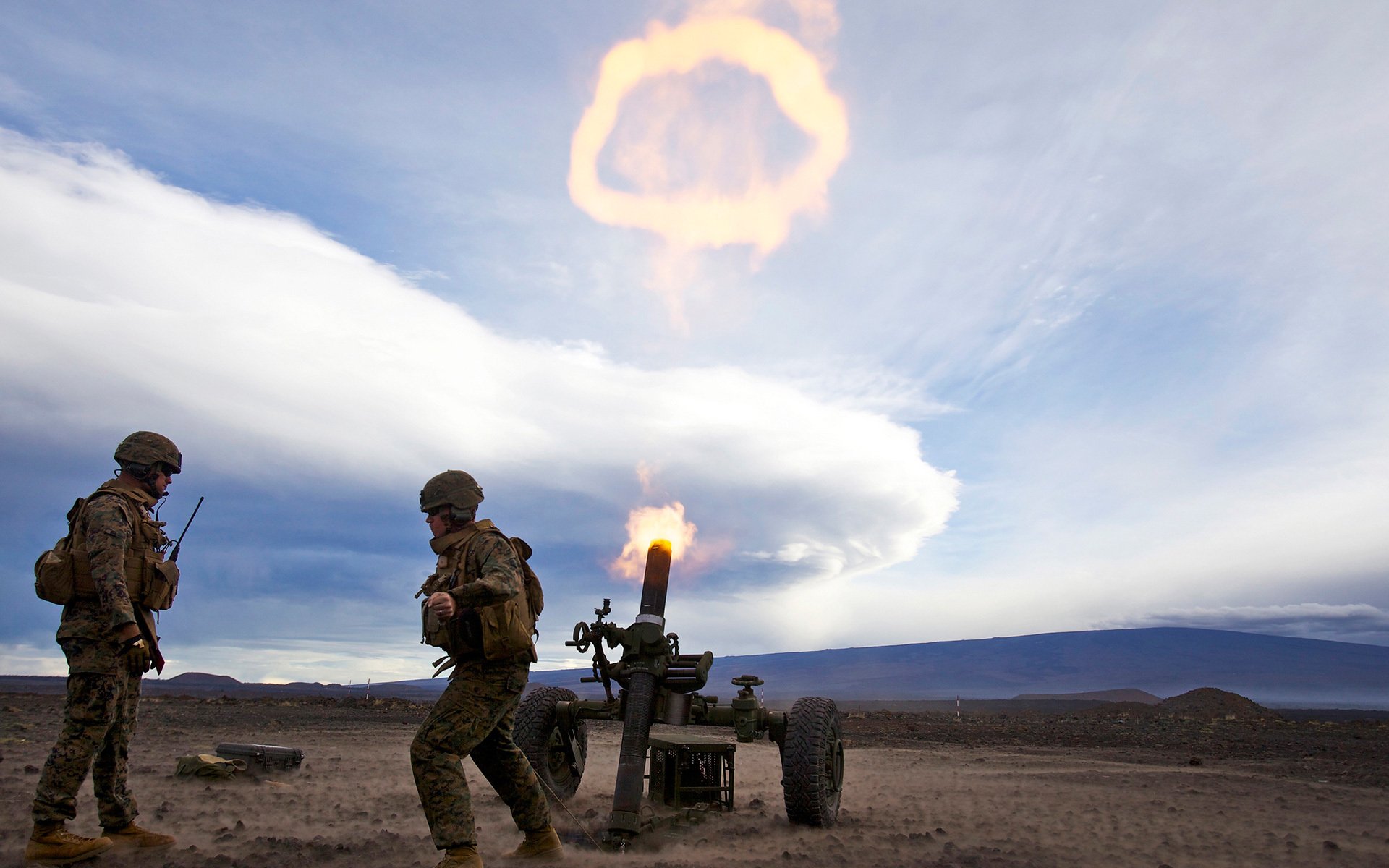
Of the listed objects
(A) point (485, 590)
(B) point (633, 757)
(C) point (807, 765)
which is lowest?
(C) point (807, 765)

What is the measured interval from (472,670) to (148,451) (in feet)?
10.0

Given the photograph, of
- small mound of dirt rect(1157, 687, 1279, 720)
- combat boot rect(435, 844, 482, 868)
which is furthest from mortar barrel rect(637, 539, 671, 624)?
small mound of dirt rect(1157, 687, 1279, 720)

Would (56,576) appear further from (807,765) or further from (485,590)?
(807,765)

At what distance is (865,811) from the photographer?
32.4 ft

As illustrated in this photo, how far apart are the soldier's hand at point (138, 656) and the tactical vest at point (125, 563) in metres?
0.37

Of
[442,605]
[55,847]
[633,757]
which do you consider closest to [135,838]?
[55,847]

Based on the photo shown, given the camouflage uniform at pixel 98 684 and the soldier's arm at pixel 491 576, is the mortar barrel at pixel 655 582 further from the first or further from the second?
the camouflage uniform at pixel 98 684

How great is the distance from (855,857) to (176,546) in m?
5.97

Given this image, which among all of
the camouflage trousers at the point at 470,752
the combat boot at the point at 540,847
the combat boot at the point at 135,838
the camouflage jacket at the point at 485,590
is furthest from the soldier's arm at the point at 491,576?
the combat boot at the point at 135,838

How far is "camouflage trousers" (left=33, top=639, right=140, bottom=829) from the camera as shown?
5.54 metres

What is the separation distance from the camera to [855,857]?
7.04 meters

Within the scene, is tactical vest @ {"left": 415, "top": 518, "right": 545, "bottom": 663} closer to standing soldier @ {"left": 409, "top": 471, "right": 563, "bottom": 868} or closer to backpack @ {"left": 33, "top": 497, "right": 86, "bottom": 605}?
standing soldier @ {"left": 409, "top": 471, "right": 563, "bottom": 868}

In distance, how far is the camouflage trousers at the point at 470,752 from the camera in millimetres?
5348

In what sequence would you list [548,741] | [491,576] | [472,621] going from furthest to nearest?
[548,741] → [472,621] → [491,576]
